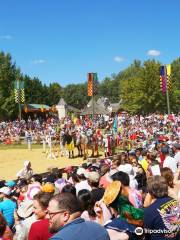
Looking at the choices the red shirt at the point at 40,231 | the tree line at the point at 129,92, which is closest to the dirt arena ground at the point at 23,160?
the red shirt at the point at 40,231

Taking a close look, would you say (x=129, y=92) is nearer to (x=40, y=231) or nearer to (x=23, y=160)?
(x=23, y=160)

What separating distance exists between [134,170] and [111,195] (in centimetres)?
512

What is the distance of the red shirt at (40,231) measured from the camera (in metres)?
4.08

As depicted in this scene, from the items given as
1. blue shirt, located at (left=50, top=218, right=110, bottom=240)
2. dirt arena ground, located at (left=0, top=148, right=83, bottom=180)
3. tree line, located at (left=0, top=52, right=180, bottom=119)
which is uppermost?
tree line, located at (left=0, top=52, right=180, bottom=119)

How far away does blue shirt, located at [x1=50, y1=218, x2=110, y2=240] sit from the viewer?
2759 mm

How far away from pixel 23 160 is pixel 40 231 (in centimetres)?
2115

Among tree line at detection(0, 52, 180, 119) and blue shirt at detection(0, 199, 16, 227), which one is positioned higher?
tree line at detection(0, 52, 180, 119)

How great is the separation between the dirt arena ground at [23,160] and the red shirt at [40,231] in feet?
47.4

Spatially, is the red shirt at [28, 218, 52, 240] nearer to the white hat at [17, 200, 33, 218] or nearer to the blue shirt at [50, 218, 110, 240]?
the blue shirt at [50, 218, 110, 240]

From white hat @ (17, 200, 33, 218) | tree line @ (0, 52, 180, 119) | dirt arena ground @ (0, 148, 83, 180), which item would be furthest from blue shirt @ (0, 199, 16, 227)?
tree line @ (0, 52, 180, 119)

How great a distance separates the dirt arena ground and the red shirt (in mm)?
14452

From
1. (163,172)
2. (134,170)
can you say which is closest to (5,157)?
(134,170)

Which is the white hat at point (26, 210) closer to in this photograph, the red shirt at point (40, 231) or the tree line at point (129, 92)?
the red shirt at point (40, 231)

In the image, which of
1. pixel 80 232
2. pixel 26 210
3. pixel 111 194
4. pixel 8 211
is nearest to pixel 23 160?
pixel 8 211
